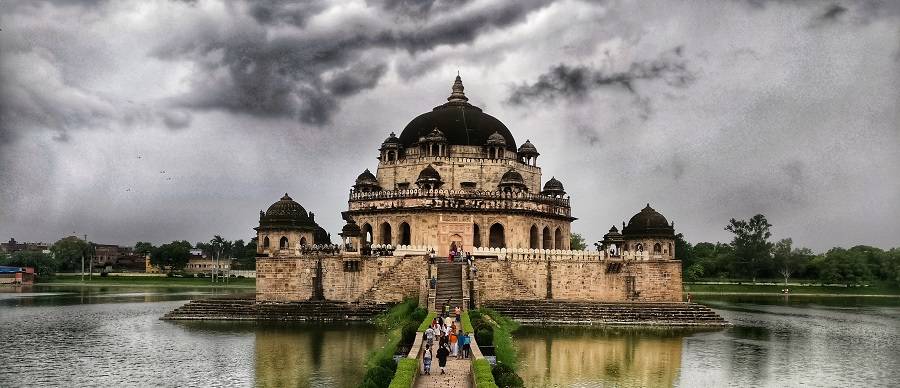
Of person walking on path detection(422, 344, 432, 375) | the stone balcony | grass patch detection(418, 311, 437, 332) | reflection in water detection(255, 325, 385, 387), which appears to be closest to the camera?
person walking on path detection(422, 344, 432, 375)

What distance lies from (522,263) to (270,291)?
10528mm

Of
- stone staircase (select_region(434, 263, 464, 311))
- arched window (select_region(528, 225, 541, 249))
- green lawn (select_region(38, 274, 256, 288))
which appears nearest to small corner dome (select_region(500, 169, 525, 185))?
arched window (select_region(528, 225, 541, 249))

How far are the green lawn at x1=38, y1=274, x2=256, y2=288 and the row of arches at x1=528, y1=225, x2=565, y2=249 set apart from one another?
1368 inches

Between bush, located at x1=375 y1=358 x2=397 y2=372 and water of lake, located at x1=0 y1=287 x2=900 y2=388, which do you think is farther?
water of lake, located at x1=0 y1=287 x2=900 y2=388

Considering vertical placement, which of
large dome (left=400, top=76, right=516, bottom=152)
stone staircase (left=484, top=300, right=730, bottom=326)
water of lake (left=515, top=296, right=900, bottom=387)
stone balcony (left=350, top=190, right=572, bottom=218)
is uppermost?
large dome (left=400, top=76, right=516, bottom=152)

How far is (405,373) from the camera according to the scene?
15.4 meters

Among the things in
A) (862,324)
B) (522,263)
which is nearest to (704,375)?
(522,263)

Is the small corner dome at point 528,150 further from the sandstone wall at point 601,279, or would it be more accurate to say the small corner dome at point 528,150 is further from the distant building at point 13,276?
the distant building at point 13,276

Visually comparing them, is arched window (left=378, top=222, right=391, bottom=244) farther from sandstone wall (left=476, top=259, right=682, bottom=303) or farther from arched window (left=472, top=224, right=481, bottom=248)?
sandstone wall (left=476, top=259, right=682, bottom=303)

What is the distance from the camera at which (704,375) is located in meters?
21.3

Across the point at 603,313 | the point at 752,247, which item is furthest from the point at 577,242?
the point at 603,313

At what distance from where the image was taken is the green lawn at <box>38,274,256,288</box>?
240ft

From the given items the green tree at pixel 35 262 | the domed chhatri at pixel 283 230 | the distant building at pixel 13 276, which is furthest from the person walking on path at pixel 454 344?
the green tree at pixel 35 262

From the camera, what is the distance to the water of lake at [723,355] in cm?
2059
